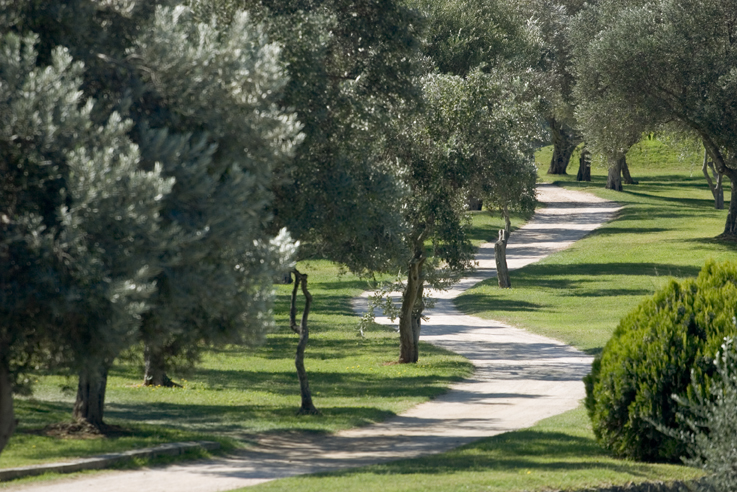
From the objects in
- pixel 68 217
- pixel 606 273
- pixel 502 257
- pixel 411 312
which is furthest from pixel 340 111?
pixel 606 273

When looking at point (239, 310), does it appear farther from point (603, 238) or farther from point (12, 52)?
point (603, 238)

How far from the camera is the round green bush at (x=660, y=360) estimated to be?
1152 centimetres

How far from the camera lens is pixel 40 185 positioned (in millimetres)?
6562

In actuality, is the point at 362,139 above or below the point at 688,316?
above

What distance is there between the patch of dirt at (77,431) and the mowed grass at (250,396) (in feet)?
0.60

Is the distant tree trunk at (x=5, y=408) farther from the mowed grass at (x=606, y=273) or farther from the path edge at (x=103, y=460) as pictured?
the mowed grass at (x=606, y=273)

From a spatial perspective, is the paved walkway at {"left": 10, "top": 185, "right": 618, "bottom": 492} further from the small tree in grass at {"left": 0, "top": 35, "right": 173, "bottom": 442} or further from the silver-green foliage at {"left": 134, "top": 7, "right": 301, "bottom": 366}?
the small tree in grass at {"left": 0, "top": 35, "right": 173, "bottom": 442}

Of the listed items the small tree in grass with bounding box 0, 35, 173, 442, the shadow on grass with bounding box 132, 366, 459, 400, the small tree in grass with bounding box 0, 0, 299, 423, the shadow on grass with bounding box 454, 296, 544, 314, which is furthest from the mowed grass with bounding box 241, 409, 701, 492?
the shadow on grass with bounding box 454, 296, 544, 314

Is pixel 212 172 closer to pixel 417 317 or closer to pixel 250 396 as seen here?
pixel 250 396

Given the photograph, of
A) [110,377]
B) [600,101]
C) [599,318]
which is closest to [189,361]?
[110,377]

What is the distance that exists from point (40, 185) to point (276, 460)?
7.40 m

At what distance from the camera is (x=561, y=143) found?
73125 millimetres

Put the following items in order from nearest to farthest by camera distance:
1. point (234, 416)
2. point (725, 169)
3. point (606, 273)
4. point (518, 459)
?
Result: point (518, 459) → point (234, 416) → point (725, 169) → point (606, 273)

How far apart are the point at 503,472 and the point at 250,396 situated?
28.4 feet
